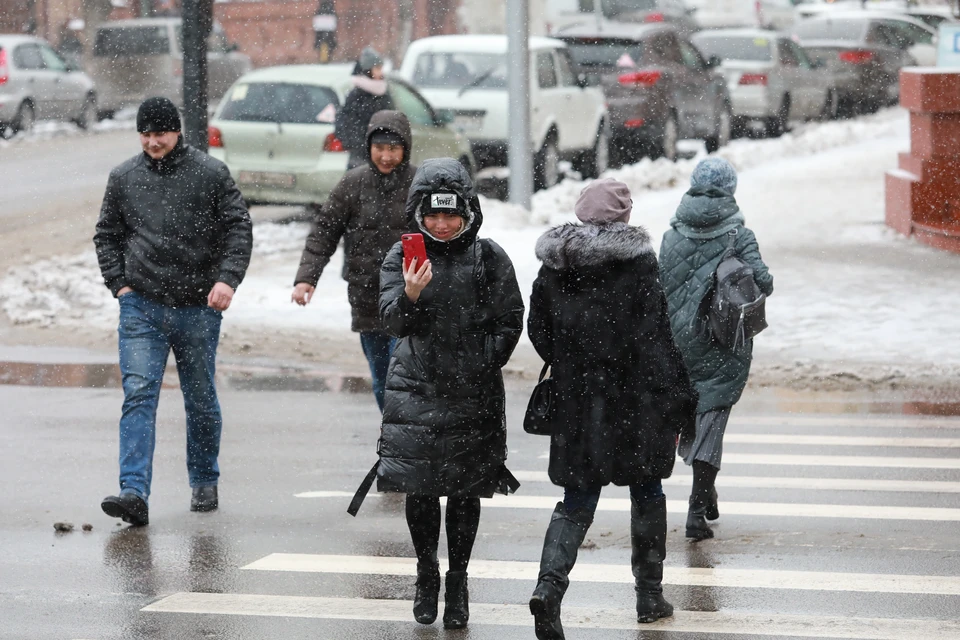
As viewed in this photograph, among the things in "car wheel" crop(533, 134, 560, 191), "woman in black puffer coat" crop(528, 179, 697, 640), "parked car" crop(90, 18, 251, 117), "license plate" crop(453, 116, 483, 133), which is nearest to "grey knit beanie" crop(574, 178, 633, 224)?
"woman in black puffer coat" crop(528, 179, 697, 640)

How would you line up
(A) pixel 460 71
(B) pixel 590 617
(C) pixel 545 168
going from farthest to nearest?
1. (C) pixel 545 168
2. (A) pixel 460 71
3. (B) pixel 590 617

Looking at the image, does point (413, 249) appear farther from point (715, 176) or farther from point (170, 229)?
point (170, 229)

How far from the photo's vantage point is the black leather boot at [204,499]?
24.1 ft

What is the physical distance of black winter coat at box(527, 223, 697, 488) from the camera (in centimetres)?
527

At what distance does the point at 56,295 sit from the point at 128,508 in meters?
6.95

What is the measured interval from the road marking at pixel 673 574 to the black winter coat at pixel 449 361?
0.91 meters

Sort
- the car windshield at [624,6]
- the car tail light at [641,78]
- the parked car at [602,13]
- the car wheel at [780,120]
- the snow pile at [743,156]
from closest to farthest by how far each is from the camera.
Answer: the snow pile at [743,156] → the car tail light at [641,78] → the car wheel at [780,120] → the parked car at [602,13] → the car windshield at [624,6]

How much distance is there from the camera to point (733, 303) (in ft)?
21.2

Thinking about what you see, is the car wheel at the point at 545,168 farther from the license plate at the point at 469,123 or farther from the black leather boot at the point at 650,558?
the black leather boot at the point at 650,558

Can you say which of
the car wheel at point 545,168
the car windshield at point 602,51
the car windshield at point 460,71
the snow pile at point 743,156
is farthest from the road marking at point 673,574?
the car windshield at point 602,51

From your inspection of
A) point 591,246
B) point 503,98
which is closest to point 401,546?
point 591,246

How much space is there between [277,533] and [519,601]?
4.93 ft

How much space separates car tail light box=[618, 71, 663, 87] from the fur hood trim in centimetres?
1652

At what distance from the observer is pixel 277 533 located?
6910mm
